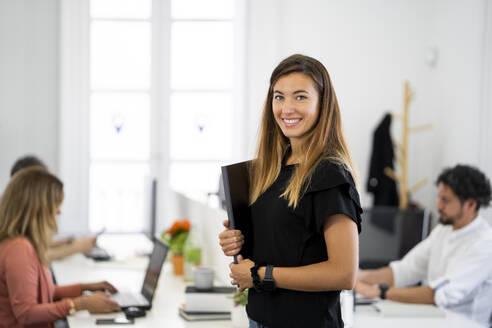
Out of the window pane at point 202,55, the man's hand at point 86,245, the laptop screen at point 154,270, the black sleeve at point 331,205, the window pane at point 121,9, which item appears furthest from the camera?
the window pane at point 202,55

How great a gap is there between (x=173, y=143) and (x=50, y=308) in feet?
9.75

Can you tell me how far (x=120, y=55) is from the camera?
195 inches

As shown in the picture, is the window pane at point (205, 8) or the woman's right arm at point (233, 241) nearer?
the woman's right arm at point (233, 241)

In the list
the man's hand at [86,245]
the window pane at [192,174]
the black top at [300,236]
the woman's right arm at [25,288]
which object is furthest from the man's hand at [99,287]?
the window pane at [192,174]

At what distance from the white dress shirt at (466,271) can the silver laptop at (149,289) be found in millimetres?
1143

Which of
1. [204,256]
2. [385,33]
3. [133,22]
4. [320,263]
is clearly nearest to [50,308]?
[204,256]

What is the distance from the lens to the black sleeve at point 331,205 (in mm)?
1354

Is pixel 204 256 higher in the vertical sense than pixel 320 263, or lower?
lower

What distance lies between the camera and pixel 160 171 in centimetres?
503

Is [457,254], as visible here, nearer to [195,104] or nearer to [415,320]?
A: [415,320]

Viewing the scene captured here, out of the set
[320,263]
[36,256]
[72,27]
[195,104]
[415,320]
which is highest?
[72,27]

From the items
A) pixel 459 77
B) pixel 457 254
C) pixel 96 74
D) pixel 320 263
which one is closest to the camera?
pixel 320 263

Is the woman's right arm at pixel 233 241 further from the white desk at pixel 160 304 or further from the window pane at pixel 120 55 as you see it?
the window pane at pixel 120 55

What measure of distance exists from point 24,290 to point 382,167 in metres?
3.22
